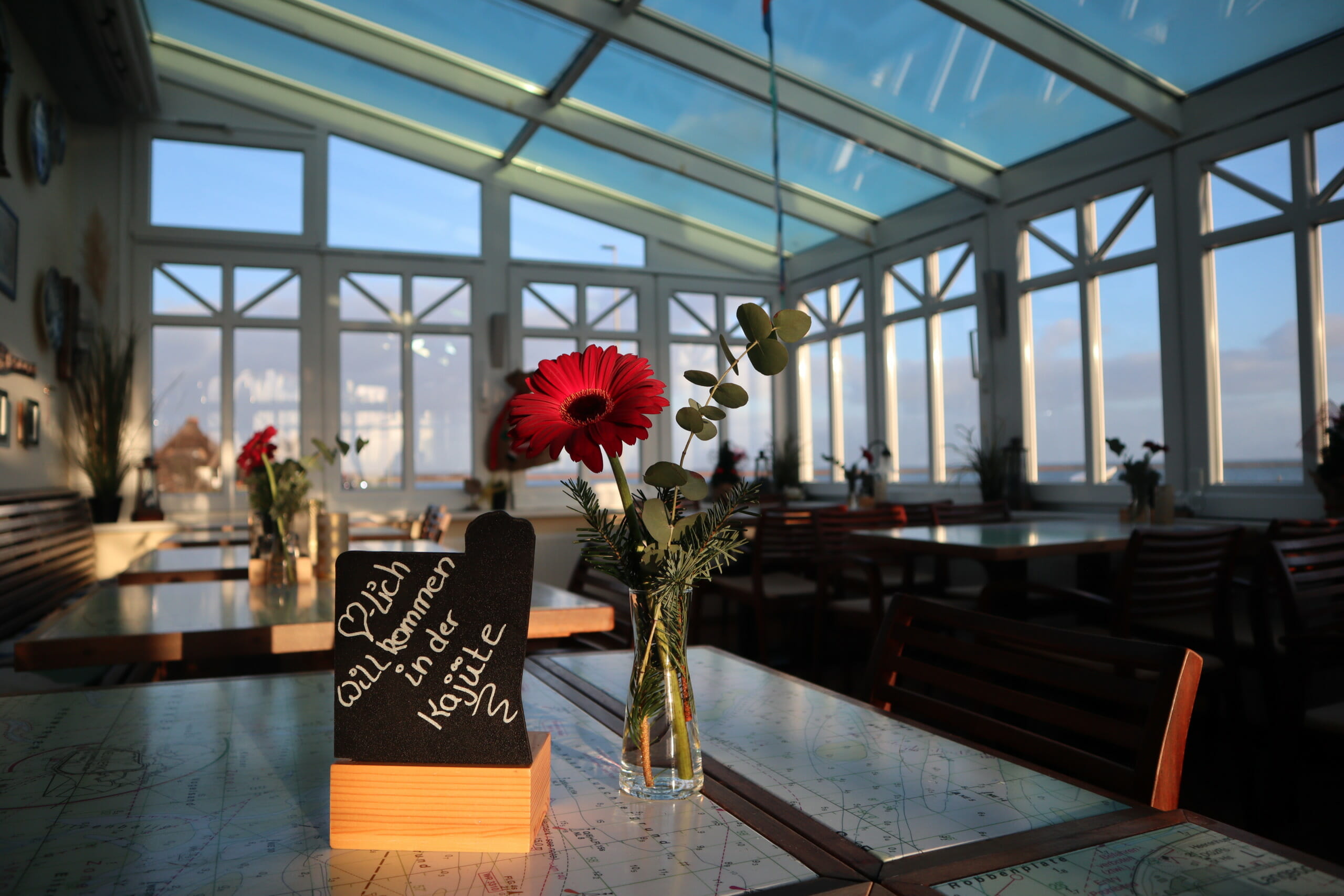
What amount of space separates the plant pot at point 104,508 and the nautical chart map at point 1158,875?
685 centimetres

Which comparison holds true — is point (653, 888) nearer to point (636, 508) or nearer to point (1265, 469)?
point (636, 508)

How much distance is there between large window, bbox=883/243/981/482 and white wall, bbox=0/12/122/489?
5721 mm

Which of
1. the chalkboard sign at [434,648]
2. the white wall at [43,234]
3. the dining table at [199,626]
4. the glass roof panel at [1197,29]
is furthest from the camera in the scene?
the white wall at [43,234]

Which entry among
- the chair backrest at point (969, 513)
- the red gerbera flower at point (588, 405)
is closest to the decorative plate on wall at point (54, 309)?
the chair backrest at point (969, 513)

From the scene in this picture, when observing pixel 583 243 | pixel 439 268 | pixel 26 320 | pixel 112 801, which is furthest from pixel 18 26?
pixel 112 801

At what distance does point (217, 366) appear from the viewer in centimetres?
673

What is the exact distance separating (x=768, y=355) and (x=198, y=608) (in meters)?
1.78

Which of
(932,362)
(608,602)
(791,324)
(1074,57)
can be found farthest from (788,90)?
(791,324)

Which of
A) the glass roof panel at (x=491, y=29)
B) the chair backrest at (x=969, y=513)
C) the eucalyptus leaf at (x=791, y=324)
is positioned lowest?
the chair backrest at (x=969, y=513)

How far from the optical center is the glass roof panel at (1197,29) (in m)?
3.94

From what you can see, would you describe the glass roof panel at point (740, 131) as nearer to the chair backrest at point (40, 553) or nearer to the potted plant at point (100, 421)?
the potted plant at point (100, 421)

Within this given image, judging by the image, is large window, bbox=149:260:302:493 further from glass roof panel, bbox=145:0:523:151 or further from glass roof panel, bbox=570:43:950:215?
glass roof panel, bbox=570:43:950:215

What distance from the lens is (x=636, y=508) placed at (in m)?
0.85

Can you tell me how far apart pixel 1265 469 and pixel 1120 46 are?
7.39 feet
